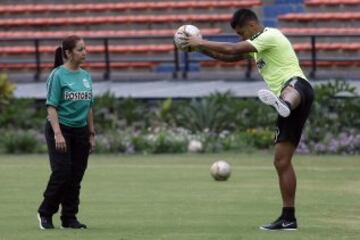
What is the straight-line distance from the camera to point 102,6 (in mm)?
32938

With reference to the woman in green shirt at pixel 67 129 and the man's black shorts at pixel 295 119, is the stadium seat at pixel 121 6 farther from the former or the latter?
the man's black shorts at pixel 295 119

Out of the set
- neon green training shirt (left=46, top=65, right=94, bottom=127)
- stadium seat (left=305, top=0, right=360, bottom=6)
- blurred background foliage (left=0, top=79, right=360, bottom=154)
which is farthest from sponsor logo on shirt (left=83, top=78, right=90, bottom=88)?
stadium seat (left=305, top=0, right=360, bottom=6)

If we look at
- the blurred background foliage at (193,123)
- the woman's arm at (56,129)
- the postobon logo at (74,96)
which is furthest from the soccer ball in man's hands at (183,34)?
the blurred background foliage at (193,123)

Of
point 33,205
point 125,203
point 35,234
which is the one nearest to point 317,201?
point 125,203

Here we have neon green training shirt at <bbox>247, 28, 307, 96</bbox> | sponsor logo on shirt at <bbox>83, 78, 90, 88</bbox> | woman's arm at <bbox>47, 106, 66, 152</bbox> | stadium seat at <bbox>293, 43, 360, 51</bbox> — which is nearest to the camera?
neon green training shirt at <bbox>247, 28, 307, 96</bbox>

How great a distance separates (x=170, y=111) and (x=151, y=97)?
76cm

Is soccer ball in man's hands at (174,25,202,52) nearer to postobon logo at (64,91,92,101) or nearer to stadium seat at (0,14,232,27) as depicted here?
postobon logo at (64,91,92,101)

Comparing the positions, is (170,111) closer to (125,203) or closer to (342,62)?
(342,62)

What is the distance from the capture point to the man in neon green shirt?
40.7 feet

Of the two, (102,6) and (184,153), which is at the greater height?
(102,6)

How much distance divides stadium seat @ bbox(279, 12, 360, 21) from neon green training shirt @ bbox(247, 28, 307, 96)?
667 inches

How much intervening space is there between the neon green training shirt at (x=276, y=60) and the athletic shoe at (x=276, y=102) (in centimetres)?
23

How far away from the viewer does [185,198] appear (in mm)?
16531

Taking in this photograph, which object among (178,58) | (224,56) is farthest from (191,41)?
(178,58)
